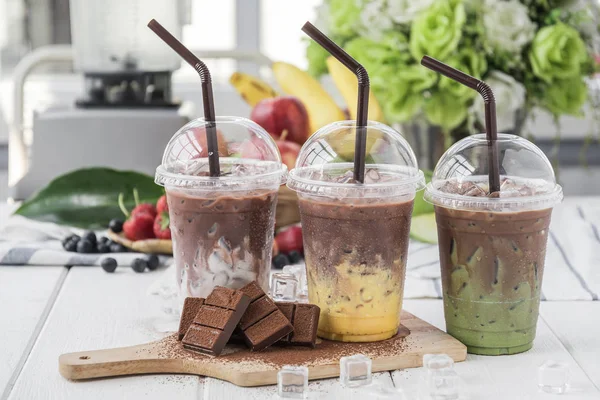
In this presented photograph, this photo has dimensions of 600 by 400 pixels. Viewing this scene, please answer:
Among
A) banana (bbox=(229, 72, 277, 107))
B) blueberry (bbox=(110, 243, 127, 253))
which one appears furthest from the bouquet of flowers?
blueberry (bbox=(110, 243, 127, 253))

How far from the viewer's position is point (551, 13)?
1.74m

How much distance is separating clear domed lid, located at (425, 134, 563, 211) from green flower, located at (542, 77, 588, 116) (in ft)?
2.46

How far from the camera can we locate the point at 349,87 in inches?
74.6

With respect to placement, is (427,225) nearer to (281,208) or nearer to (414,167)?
(281,208)

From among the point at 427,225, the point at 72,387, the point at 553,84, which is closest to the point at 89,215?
the point at 427,225

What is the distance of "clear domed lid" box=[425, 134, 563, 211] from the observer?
1032 mm

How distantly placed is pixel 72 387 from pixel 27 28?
6.51ft

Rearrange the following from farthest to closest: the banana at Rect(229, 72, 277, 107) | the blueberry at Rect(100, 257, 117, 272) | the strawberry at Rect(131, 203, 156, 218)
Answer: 1. the banana at Rect(229, 72, 277, 107)
2. the strawberry at Rect(131, 203, 156, 218)
3. the blueberry at Rect(100, 257, 117, 272)

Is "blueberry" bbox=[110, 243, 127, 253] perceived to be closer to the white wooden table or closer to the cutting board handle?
the white wooden table

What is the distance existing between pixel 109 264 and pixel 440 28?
741 millimetres

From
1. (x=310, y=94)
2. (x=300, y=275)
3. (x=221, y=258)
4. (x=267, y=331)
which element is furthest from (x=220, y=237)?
(x=310, y=94)

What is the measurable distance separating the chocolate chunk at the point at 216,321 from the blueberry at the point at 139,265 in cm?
43

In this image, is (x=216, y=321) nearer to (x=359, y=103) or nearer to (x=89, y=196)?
(x=359, y=103)

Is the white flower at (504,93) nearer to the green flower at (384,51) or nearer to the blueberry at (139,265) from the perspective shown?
the green flower at (384,51)
